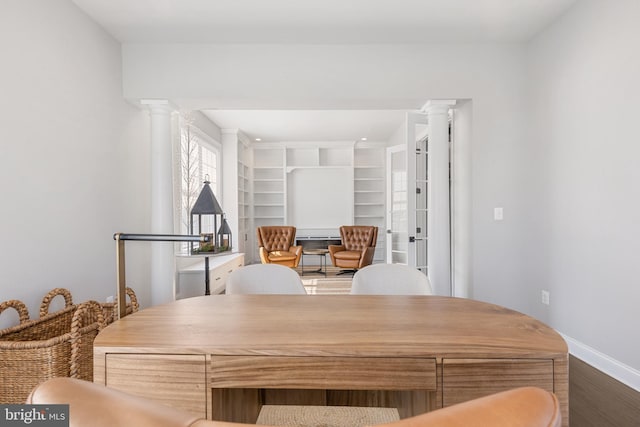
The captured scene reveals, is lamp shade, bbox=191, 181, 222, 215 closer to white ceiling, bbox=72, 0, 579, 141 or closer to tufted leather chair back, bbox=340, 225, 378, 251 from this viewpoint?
white ceiling, bbox=72, 0, 579, 141

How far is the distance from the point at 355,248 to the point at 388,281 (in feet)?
14.0

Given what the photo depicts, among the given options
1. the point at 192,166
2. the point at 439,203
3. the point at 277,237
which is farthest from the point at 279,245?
the point at 439,203

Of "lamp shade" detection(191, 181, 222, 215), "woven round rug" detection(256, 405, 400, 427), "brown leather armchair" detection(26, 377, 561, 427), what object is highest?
"lamp shade" detection(191, 181, 222, 215)

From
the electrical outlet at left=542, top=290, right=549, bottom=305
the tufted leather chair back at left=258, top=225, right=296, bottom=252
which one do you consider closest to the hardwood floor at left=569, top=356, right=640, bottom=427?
the electrical outlet at left=542, top=290, right=549, bottom=305

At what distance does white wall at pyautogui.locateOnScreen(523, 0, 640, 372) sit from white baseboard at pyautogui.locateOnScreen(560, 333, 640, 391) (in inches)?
1.4

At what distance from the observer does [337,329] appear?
1119 mm

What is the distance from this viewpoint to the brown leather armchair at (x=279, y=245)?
5.81m

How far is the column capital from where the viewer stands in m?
3.17

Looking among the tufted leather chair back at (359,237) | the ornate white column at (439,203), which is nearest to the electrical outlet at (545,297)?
the ornate white column at (439,203)

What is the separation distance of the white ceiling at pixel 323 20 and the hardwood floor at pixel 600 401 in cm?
276

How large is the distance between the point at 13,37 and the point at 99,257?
164 cm

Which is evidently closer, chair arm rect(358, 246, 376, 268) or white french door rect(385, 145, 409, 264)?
white french door rect(385, 145, 409, 264)

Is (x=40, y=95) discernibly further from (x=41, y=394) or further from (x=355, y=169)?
(x=355, y=169)

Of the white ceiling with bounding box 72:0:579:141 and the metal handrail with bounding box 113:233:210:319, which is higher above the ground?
the white ceiling with bounding box 72:0:579:141
